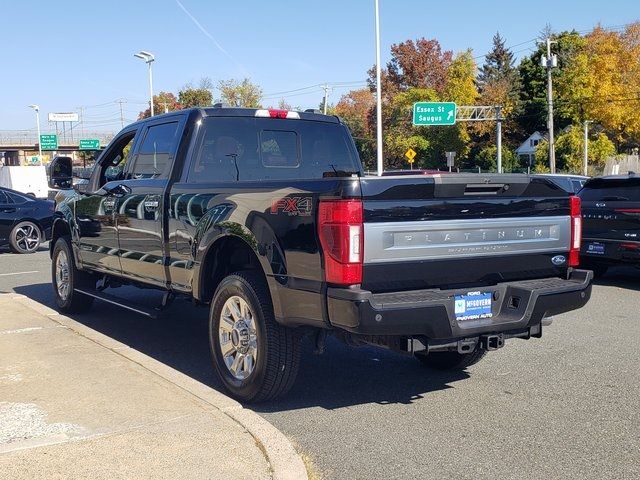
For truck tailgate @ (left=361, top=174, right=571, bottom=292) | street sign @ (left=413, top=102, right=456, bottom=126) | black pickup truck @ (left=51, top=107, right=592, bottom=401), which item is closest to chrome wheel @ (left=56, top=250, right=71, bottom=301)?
black pickup truck @ (left=51, top=107, right=592, bottom=401)

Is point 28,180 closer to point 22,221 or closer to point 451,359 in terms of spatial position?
point 22,221

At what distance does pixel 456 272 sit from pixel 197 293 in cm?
214

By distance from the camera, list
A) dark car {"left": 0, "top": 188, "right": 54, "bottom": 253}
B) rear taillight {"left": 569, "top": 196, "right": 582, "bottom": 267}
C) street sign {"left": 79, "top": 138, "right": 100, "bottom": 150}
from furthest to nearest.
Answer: street sign {"left": 79, "top": 138, "right": 100, "bottom": 150}
dark car {"left": 0, "top": 188, "right": 54, "bottom": 253}
rear taillight {"left": 569, "top": 196, "right": 582, "bottom": 267}

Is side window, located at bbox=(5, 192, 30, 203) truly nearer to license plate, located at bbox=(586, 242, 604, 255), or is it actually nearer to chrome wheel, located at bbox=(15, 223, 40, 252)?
chrome wheel, located at bbox=(15, 223, 40, 252)

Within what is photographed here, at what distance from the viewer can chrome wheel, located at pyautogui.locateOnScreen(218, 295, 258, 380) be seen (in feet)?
17.1

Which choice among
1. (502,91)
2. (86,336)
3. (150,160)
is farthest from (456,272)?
(502,91)

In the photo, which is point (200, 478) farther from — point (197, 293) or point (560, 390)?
point (560, 390)

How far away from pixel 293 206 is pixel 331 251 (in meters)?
0.47

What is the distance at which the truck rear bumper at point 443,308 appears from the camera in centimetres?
430

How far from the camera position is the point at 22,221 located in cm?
1620

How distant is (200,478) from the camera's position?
389cm

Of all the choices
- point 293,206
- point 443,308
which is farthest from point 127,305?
point 443,308

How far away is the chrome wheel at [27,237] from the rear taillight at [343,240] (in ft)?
44.7

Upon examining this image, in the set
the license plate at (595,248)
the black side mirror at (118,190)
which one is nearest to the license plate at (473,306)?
the black side mirror at (118,190)
